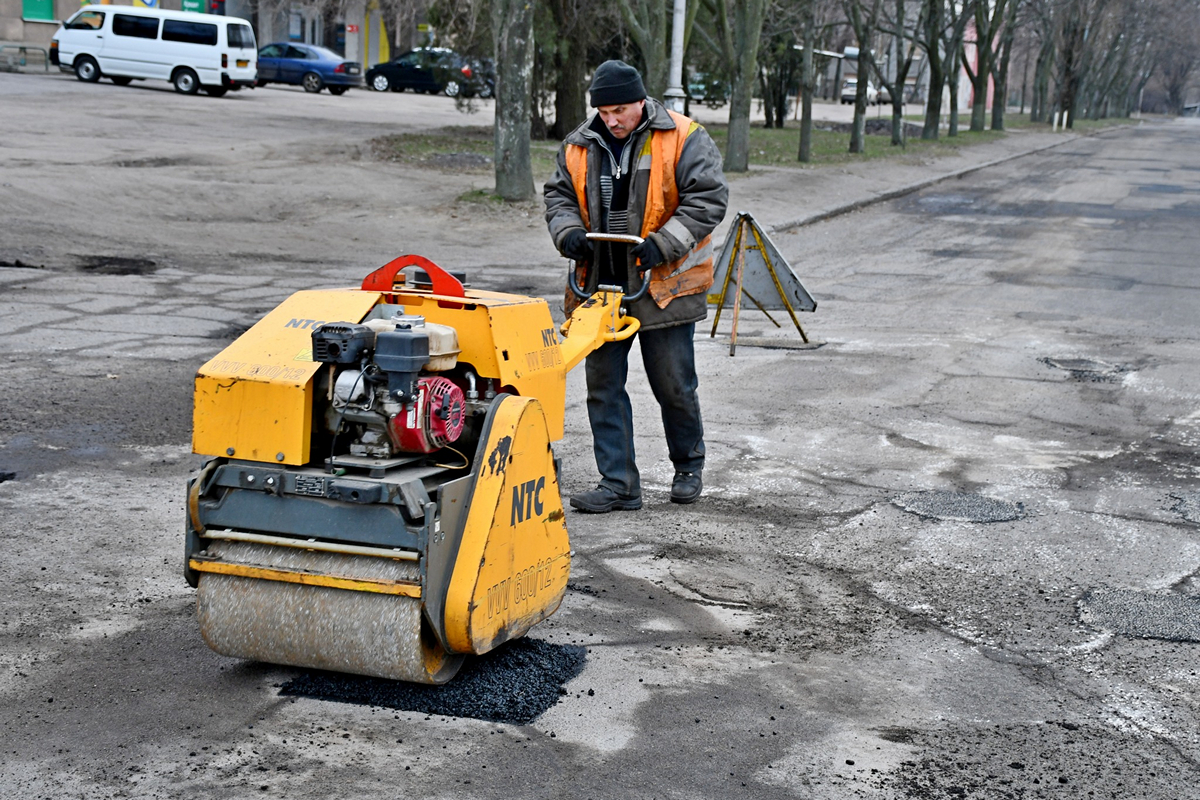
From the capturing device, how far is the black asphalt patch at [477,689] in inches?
142

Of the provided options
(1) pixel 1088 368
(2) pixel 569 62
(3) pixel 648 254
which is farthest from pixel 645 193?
(2) pixel 569 62

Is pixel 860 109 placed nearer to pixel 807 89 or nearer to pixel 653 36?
pixel 807 89

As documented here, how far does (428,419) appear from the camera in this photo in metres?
3.51

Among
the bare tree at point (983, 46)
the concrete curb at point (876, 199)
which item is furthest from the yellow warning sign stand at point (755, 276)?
the bare tree at point (983, 46)

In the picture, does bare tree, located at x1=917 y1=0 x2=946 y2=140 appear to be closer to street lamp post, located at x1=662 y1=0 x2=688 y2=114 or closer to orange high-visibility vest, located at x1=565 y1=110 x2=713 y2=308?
street lamp post, located at x1=662 y1=0 x2=688 y2=114

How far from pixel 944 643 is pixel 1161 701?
0.70 meters

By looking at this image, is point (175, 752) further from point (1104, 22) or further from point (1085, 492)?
point (1104, 22)

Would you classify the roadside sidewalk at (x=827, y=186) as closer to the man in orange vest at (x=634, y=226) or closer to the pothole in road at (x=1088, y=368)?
the pothole in road at (x=1088, y=368)

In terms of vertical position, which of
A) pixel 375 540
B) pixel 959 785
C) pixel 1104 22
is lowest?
pixel 959 785

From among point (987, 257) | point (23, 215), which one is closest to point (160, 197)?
point (23, 215)

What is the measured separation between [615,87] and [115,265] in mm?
8233

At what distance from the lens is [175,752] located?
3320 millimetres

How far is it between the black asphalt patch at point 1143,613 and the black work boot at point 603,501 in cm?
194

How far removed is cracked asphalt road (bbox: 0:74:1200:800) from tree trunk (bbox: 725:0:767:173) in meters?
10.1
